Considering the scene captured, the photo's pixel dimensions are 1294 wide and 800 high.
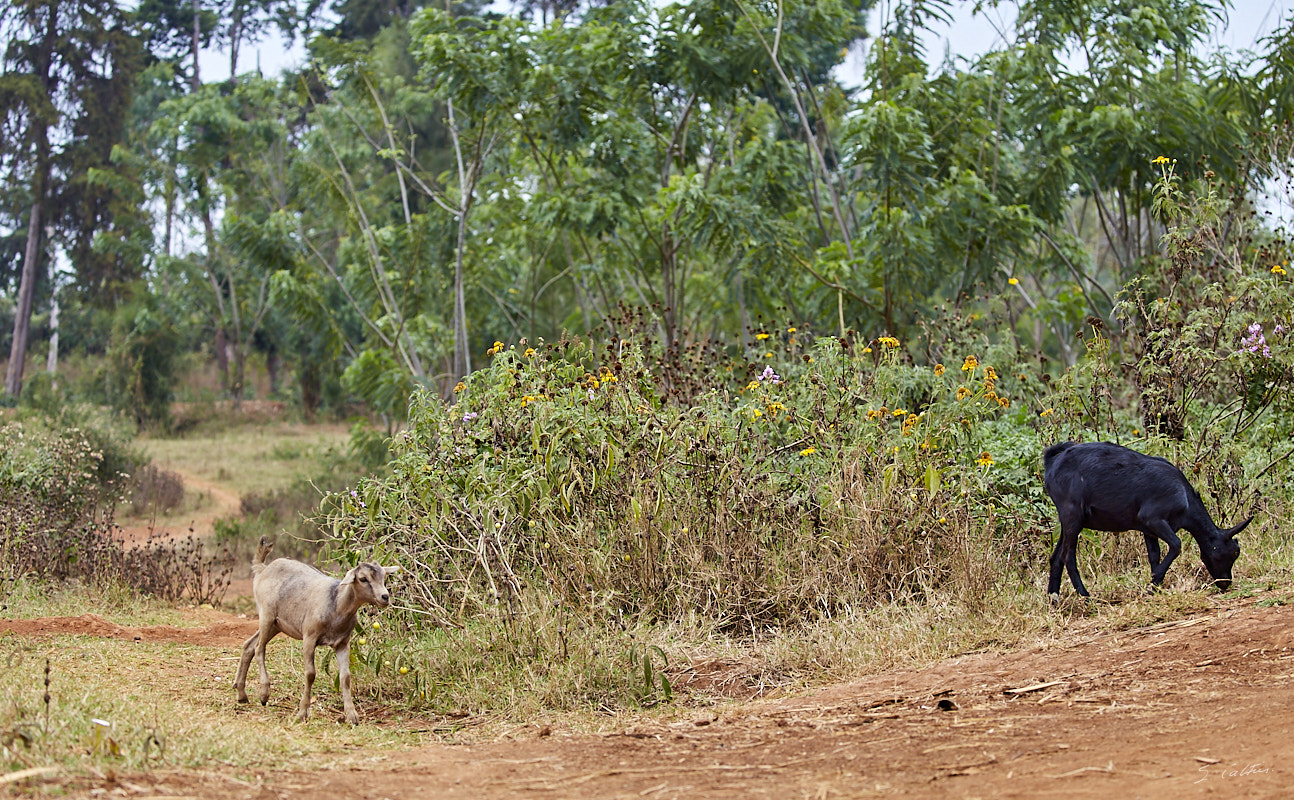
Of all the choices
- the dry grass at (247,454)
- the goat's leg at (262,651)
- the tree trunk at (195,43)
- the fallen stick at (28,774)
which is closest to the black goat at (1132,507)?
the goat's leg at (262,651)

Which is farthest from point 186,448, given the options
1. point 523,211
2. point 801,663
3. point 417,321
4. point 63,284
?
point 801,663

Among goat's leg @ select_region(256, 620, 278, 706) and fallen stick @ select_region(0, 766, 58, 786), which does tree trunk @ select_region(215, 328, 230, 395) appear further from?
fallen stick @ select_region(0, 766, 58, 786)

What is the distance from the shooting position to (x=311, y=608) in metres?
→ 5.24

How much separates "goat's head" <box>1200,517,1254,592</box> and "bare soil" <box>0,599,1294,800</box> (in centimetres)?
35

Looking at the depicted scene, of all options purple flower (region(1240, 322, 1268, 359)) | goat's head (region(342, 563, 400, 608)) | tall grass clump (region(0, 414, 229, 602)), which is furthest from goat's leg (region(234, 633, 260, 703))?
purple flower (region(1240, 322, 1268, 359))

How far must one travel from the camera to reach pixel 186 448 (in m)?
24.6

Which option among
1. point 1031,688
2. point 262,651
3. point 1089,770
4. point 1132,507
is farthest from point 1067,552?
point 262,651

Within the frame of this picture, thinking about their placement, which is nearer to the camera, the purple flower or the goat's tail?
the goat's tail

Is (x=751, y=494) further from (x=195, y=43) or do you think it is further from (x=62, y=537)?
(x=195, y=43)

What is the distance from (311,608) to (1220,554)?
4.46 metres

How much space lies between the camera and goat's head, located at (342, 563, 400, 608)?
196 inches

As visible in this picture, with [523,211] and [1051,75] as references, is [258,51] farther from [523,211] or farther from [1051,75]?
[1051,75]

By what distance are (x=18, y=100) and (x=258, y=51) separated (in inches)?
409

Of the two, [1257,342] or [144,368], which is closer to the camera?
[1257,342]
